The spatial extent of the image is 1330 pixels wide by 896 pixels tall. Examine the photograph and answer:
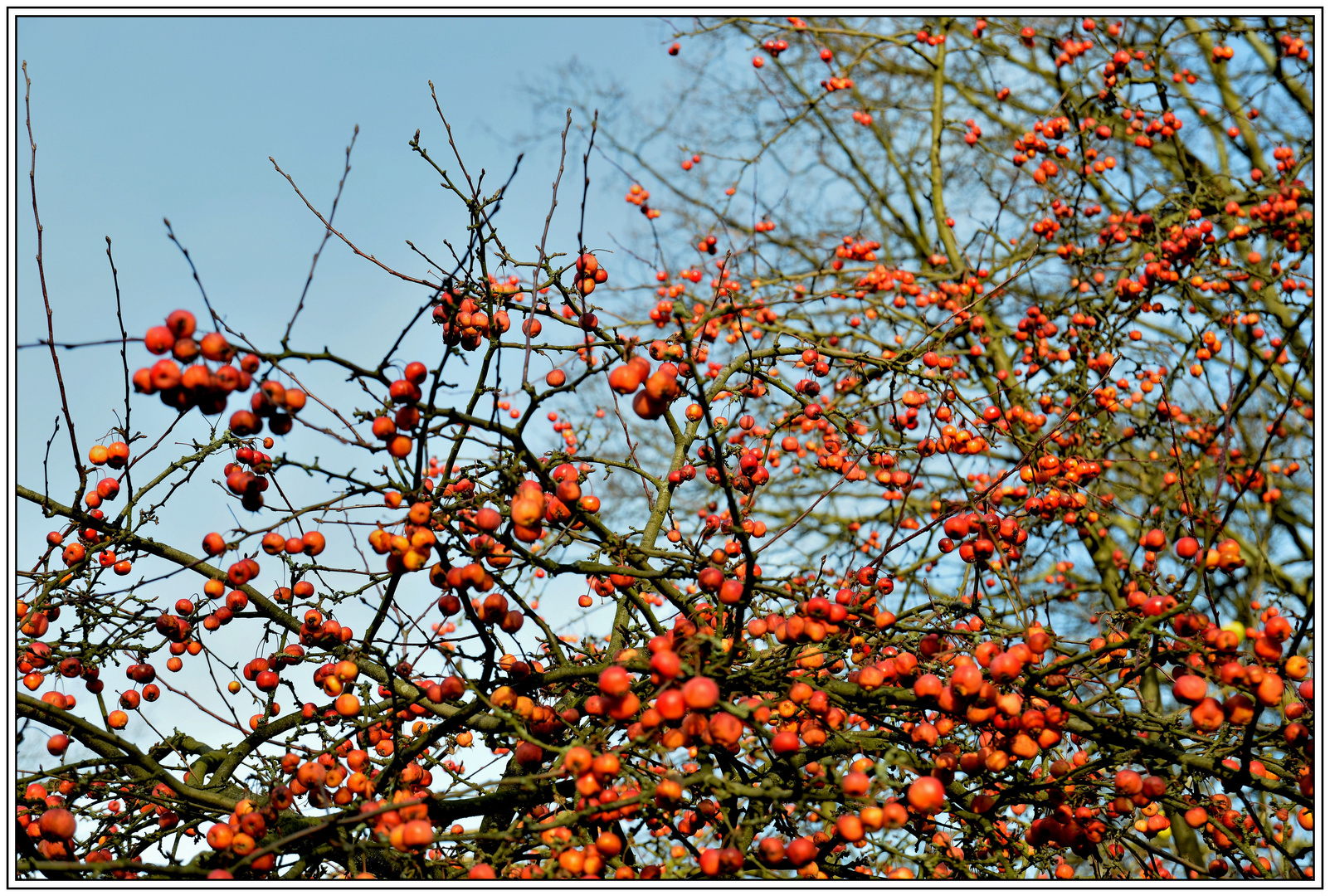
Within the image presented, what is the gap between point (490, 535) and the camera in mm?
2225

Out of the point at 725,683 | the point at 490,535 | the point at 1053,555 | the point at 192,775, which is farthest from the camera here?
the point at 1053,555

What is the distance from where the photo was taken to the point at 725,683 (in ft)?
8.07

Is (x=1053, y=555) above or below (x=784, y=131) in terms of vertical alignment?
below

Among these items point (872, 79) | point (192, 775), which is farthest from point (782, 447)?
point (872, 79)

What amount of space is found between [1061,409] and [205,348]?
5.14 meters

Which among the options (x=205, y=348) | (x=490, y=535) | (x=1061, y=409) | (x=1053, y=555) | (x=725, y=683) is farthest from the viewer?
(x=1053, y=555)

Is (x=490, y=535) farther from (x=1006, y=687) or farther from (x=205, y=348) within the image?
(x=1006, y=687)

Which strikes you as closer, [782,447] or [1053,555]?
[782,447]

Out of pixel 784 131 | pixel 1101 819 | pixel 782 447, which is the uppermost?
pixel 784 131

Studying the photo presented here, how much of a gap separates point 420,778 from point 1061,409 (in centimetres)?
457

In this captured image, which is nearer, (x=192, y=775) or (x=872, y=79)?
(x=192, y=775)

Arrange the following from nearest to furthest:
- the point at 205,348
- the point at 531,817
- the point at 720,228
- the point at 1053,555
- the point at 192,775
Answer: the point at 205,348 < the point at 531,817 < the point at 192,775 < the point at 1053,555 < the point at 720,228

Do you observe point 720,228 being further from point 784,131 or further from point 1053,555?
point 1053,555

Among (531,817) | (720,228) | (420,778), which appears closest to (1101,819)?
(531,817)
